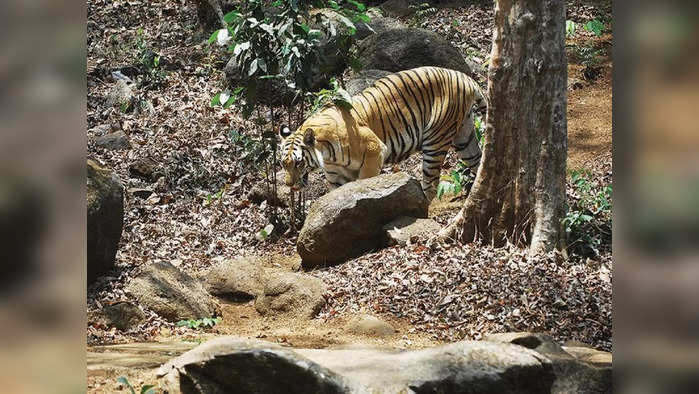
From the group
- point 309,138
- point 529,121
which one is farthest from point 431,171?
point 529,121

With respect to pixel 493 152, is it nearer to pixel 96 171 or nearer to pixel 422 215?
pixel 422 215

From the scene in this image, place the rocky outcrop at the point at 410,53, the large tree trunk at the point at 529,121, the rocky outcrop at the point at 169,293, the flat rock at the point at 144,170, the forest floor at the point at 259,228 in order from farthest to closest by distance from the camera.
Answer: the rocky outcrop at the point at 410,53 < the flat rock at the point at 144,170 < the large tree trunk at the point at 529,121 < the rocky outcrop at the point at 169,293 < the forest floor at the point at 259,228

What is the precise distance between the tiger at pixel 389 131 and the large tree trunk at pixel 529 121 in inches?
83.5

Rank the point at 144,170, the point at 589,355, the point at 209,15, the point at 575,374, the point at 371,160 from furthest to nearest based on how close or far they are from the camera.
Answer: the point at 209,15, the point at 144,170, the point at 371,160, the point at 589,355, the point at 575,374

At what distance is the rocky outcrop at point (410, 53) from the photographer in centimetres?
1204

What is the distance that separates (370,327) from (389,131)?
12.0 ft

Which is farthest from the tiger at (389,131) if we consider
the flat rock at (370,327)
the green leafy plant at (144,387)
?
the green leafy plant at (144,387)

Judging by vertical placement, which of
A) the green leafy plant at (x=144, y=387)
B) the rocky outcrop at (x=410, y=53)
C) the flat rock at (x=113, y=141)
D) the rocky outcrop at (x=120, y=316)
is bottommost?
the rocky outcrop at (x=120, y=316)

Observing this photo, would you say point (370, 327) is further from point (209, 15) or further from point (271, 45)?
point (209, 15)

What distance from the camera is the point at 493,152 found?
6.69 meters

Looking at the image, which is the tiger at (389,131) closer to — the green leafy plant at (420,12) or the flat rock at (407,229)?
the flat rock at (407,229)

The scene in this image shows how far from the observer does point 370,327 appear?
233 inches

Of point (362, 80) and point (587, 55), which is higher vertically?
point (587, 55)

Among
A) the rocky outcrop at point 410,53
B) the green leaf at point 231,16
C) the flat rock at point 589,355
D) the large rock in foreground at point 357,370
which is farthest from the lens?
the rocky outcrop at point 410,53
